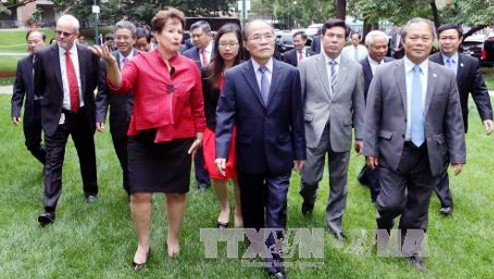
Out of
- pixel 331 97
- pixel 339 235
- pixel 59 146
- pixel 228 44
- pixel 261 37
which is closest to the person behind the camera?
pixel 261 37

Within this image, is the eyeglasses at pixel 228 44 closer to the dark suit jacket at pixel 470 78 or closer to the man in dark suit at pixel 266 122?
the man in dark suit at pixel 266 122

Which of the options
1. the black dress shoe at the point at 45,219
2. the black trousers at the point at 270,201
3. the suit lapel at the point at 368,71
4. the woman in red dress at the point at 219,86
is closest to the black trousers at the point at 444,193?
the suit lapel at the point at 368,71

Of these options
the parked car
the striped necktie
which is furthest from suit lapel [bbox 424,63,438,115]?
the parked car

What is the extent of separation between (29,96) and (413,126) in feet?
15.0

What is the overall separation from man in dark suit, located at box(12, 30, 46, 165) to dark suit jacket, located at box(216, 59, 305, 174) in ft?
10.1

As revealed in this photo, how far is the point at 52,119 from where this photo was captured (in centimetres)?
530

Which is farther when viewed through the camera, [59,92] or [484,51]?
[484,51]

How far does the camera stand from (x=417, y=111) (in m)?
4.12

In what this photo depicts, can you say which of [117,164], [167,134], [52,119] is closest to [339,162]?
[167,134]

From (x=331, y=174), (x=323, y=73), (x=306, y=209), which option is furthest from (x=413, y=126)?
(x=306, y=209)

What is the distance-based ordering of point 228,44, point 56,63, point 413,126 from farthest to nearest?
point 56,63
point 228,44
point 413,126

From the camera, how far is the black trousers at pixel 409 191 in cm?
420

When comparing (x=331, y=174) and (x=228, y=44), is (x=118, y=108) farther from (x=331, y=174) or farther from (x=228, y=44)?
(x=331, y=174)

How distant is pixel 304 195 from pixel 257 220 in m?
1.02
